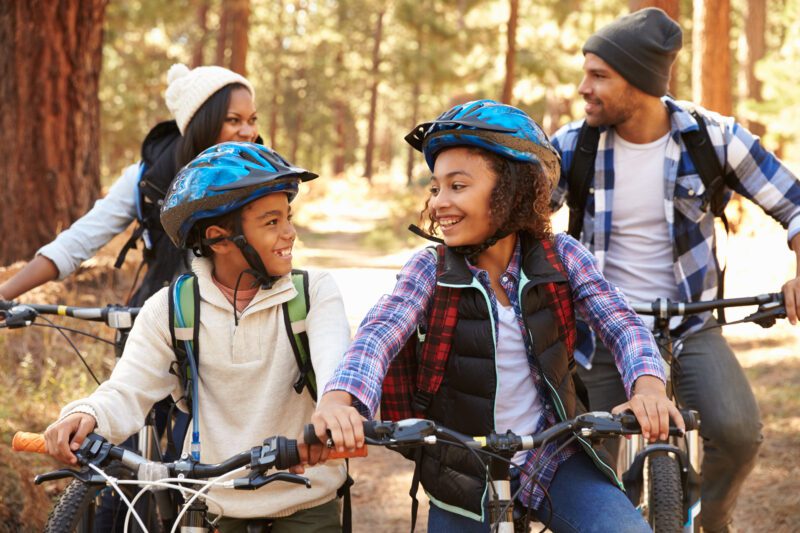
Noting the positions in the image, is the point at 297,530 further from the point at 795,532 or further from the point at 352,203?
the point at 352,203

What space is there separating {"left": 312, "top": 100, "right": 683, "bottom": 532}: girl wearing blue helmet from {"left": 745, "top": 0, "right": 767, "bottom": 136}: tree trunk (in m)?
20.4

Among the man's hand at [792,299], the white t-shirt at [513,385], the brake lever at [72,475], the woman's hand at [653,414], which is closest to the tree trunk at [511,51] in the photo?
the man's hand at [792,299]

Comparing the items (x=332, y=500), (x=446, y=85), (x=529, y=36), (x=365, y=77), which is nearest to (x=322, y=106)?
(x=365, y=77)

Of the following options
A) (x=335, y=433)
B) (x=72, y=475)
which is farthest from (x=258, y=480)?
(x=72, y=475)

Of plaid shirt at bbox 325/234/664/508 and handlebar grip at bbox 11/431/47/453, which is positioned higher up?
plaid shirt at bbox 325/234/664/508

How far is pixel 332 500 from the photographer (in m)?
3.40

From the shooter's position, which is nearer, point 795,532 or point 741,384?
point 741,384

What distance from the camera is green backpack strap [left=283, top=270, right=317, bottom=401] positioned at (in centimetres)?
332

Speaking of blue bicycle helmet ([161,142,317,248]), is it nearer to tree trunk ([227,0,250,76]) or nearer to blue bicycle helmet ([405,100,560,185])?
blue bicycle helmet ([405,100,560,185])

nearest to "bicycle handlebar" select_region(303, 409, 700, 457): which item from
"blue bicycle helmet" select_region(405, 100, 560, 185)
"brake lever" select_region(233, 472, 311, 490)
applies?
"brake lever" select_region(233, 472, 311, 490)

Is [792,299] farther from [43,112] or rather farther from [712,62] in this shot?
[712,62]

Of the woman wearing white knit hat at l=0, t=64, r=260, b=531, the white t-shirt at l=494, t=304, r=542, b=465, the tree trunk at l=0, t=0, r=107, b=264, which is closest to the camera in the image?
the white t-shirt at l=494, t=304, r=542, b=465

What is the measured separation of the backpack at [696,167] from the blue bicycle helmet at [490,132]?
1.46 metres

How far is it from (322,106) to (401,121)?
16479 mm
